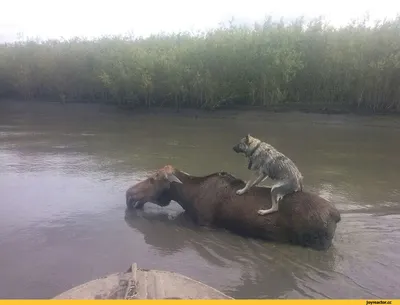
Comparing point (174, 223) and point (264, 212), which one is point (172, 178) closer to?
point (174, 223)

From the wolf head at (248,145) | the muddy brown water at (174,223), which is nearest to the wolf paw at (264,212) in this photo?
the muddy brown water at (174,223)

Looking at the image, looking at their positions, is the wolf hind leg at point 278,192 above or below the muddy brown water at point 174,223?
above

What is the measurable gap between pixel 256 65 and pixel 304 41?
3.42 m

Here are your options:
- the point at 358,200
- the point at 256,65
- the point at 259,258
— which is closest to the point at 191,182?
the point at 259,258

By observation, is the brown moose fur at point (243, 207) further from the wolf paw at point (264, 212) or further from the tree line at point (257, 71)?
the tree line at point (257, 71)

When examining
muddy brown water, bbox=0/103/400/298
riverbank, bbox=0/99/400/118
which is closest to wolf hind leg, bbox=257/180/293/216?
muddy brown water, bbox=0/103/400/298

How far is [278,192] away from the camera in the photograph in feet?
23.1

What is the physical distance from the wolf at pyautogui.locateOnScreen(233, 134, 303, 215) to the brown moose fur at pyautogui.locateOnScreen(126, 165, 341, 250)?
0.12 metres

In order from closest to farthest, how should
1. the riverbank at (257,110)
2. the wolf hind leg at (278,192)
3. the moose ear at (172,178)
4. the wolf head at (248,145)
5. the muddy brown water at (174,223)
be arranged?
the muddy brown water at (174,223)
the wolf hind leg at (278,192)
the wolf head at (248,145)
the moose ear at (172,178)
the riverbank at (257,110)

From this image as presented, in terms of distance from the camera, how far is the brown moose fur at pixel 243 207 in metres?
6.85

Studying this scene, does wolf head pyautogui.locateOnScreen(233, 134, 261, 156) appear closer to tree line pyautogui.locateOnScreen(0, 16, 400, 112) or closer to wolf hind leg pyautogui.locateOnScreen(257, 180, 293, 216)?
wolf hind leg pyautogui.locateOnScreen(257, 180, 293, 216)

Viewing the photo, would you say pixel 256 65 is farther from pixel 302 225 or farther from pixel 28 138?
pixel 302 225

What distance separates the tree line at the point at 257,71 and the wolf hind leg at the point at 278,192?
1921cm

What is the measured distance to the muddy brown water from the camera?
612 centimetres
